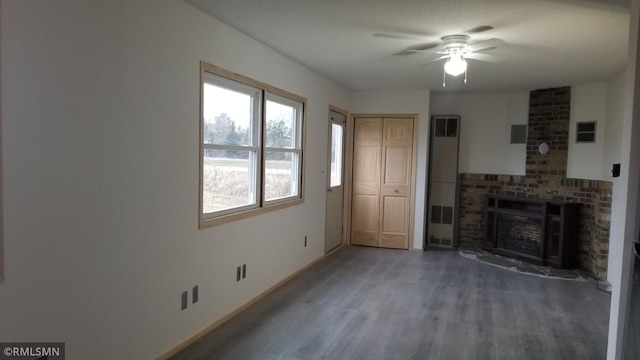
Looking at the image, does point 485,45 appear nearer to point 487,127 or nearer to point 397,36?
point 397,36

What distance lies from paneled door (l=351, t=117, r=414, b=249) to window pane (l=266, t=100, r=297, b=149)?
2.09 metres

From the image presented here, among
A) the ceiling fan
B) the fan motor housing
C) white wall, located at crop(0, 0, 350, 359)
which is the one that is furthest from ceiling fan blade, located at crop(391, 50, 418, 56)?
white wall, located at crop(0, 0, 350, 359)

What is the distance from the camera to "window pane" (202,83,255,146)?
10.9 ft

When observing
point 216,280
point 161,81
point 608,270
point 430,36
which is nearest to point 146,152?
point 161,81

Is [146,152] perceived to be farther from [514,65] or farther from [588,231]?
[588,231]

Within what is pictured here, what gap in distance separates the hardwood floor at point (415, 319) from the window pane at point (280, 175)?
3.32 ft

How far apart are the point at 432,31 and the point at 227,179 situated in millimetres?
2101

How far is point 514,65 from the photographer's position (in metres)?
4.63

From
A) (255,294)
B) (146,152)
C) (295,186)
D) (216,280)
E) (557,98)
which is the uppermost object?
(557,98)

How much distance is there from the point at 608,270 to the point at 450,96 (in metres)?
3.38

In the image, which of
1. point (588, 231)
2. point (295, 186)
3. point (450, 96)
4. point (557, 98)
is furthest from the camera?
point (450, 96)

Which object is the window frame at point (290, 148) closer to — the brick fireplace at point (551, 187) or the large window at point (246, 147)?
the large window at point (246, 147)

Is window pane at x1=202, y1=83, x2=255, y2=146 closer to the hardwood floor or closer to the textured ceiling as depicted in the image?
the textured ceiling

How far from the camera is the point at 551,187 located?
20.0 ft
